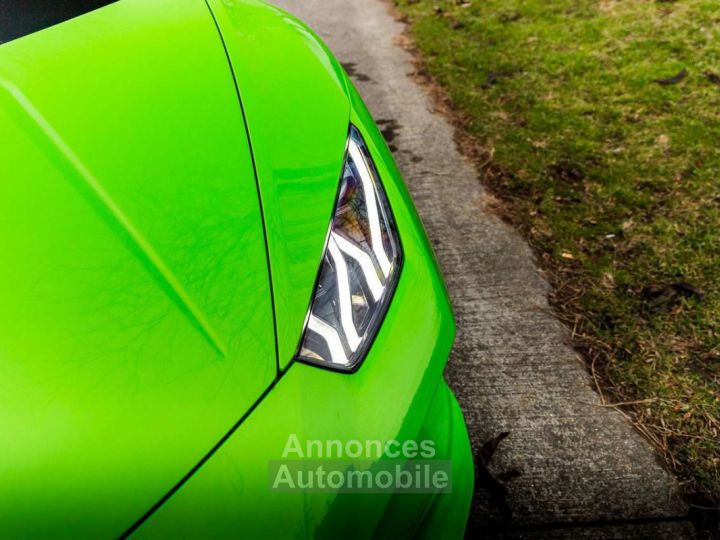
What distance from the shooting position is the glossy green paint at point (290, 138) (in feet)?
3.09

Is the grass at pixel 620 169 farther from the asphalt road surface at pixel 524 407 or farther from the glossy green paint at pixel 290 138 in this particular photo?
the glossy green paint at pixel 290 138

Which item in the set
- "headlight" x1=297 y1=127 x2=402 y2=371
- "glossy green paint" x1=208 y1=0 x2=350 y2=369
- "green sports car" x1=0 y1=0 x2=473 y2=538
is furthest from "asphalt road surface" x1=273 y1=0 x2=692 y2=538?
"glossy green paint" x1=208 y1=0 x2=350 y2=369

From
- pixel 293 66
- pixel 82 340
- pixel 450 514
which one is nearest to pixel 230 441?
pixel 82 340

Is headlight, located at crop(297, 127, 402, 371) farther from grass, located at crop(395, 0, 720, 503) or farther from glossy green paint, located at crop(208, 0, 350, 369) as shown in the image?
grass, located at crop(395, 0, 720, 503)

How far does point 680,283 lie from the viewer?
1909mm

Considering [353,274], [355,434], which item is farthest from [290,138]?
[355,434]

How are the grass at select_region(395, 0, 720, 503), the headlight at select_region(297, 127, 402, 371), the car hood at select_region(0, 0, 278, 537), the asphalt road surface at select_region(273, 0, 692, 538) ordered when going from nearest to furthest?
the car hood at select_region(0, 0, 278, 537) < the headlight at select_region(297, 127, 402, 371) < the asphalt road surface at select_region(273, 0, 692, 538) < the grass at select_region(395, 0, 720, 503)

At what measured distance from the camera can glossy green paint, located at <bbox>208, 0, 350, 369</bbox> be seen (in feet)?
3.09

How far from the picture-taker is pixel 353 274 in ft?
3.31

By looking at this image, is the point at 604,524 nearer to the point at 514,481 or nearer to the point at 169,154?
the point at 514,481

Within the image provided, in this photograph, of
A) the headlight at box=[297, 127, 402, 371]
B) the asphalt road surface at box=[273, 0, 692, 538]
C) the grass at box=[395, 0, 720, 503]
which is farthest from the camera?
the grass at box=[395, 0, 720, 503]

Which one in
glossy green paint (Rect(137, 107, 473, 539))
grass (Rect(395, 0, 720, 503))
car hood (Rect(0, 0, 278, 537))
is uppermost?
car hood (Rect(0, 0, 278, 537))

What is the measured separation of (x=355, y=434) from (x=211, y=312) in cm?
31

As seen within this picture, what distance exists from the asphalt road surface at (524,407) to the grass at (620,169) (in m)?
0.09
